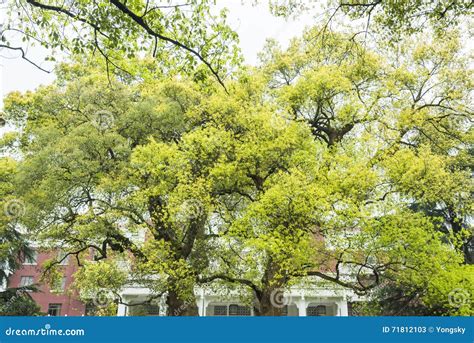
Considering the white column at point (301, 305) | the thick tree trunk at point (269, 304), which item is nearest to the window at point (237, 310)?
the white column at point (301, 305)

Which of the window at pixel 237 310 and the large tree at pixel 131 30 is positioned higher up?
the large tree at pixel 131 30

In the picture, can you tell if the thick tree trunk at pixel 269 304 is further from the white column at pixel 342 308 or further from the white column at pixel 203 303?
the white column at pixel 342 308

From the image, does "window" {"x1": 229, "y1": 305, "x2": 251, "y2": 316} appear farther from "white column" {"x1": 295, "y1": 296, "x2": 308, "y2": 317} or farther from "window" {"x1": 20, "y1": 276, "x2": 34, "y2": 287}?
"window" {"x1": 20, "y1": 276, "x2": 34, "y2": 287}

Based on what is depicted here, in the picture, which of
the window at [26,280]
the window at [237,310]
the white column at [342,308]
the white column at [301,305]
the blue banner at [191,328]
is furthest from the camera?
the window at [26,280]

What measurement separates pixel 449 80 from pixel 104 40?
15.8m

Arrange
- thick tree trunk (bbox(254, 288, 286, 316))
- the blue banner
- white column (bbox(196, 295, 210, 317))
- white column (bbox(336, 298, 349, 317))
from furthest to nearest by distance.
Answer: white column (bbox(336, 298, 349, 317)), white column (bbox(196, 295, 210, 317)), thick tree trunk (bbox(254, 288, 286, 316)), the blue banner

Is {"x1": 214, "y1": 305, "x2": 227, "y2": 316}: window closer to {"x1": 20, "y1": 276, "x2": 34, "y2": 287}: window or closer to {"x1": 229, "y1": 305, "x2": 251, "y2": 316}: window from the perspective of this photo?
{"x1": 229, "y1": 305, "x2": 251, "y2": 316}: window

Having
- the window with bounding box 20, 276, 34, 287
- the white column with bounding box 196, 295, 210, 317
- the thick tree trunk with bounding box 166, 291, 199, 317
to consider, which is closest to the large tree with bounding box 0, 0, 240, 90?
the thick tree trunk with bounding box 166, 291, 199, 317

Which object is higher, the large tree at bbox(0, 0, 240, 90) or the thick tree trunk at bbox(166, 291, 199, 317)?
the large tree at bbox(0, 0, 240, 90)

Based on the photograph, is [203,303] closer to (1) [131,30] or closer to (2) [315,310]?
Result: (2) [315,310]

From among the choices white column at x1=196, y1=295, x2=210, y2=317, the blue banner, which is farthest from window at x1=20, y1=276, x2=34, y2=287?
the blue banner

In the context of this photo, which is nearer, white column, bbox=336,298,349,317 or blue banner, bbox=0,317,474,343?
blue banner, bbox=0,317,474,343

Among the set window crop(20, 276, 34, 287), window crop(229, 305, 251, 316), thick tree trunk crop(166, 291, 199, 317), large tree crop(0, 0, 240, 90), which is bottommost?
window crop(229, 305, 251, 316)

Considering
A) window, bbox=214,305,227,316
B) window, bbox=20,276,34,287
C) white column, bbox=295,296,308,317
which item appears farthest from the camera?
window, bbox=20,276,34,287
